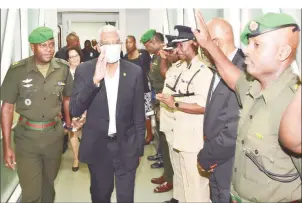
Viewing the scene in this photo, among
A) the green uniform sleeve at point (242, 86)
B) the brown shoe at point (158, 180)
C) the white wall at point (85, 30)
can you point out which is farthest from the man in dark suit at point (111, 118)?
the white wall at point (85, 30)

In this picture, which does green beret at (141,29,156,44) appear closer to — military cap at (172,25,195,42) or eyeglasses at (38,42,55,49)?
military cap at (172,25,195,42)

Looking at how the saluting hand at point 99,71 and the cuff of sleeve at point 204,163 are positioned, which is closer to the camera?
the cuff of sleeve at point 204,163

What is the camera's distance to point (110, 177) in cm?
283

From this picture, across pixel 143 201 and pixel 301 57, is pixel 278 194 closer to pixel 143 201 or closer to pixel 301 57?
pixel 301 57

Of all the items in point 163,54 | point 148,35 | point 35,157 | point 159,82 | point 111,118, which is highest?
point 148,35

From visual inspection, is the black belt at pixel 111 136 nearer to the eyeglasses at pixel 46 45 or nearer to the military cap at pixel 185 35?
the eyeglasses at pixel 46 45

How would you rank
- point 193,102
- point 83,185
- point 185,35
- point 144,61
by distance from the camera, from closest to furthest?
point 193,102
point 185,35
point 83,185
point 144,61

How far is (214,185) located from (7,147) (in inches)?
61.5

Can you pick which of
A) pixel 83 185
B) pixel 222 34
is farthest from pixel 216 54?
pixel 83 185

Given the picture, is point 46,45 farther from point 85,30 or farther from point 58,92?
point 85,30

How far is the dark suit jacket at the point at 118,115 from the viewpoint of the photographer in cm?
265

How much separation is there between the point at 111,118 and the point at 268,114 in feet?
4.67

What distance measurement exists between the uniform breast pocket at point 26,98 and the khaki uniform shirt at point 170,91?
120 centimetres

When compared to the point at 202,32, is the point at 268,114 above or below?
below
